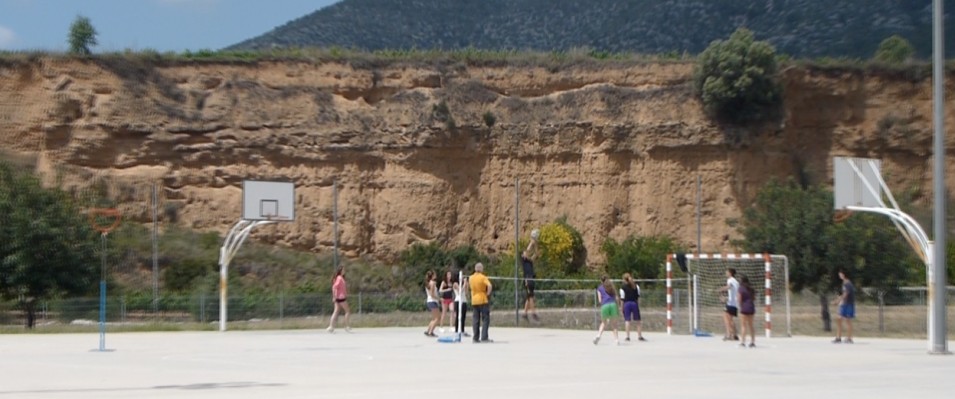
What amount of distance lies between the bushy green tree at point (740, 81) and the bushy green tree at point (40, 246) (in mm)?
27581

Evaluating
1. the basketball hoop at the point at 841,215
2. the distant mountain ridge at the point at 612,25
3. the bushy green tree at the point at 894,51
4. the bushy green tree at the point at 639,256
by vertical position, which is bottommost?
the bushy green tree at the point at 639,256

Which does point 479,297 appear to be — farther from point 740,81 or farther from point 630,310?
point 740,81

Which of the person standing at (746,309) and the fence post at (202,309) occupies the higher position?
the person standing at (746,309)

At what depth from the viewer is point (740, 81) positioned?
6044 cm

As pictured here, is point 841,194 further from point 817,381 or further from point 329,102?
point 329,102

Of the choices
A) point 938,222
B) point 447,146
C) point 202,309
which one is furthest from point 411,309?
point 938,222

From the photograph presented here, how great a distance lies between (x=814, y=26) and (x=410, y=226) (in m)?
78.2

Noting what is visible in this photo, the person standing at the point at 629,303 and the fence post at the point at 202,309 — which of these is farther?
the fence post at the point at 202,309

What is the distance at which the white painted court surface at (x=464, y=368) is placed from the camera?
691 inches

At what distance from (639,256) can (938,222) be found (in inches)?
1111

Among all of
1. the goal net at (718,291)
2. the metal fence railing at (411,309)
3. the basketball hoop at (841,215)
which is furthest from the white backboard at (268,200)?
the basketball hoop at (841,215)

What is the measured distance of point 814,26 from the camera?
130000mm

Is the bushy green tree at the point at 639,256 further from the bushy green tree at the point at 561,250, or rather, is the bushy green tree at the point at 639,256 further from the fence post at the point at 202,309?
the fence post at the point at 202,309

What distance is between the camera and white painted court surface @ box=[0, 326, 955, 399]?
57.6 ft
